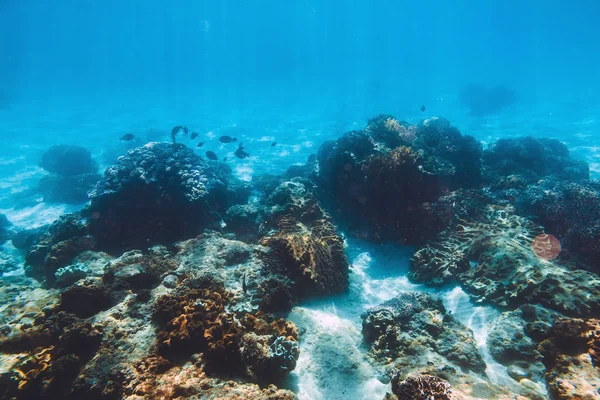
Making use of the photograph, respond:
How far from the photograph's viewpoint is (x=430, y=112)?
43.4 metres

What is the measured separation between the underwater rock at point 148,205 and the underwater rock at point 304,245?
243 centimetres

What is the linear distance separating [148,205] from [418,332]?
27.9ft

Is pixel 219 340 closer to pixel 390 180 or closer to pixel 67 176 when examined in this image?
pixel 390 180

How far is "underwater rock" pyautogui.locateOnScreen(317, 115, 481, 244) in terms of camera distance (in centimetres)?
846

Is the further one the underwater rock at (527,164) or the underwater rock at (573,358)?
the underwater rock at (527,164)

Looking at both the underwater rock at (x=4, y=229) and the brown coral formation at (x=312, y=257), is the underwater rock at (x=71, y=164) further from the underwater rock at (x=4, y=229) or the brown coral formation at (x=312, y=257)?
the brown coral formation at (x=312, y=257)

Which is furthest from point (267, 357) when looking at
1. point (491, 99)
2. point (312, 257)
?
point (491, 99)

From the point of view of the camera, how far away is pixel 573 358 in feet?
13.3

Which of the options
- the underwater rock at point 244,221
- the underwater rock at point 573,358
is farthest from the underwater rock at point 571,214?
the underwater rock at point 244,221

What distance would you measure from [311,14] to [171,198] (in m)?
180

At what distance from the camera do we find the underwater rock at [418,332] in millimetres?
4430

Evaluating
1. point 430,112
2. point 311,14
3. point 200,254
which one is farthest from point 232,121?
point 311,14

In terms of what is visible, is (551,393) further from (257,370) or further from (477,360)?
(257,370)

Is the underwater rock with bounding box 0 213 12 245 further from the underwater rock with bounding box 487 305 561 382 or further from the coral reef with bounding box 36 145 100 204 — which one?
the underwater rock with bounding box 487 305 561 382
